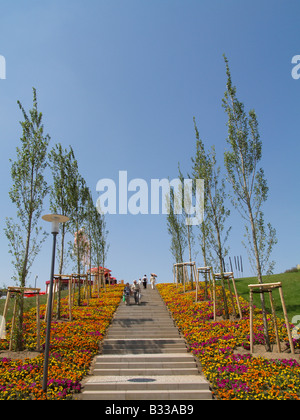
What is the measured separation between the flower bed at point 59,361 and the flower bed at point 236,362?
4.41 m

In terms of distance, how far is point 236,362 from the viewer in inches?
381

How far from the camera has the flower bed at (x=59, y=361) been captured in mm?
7996

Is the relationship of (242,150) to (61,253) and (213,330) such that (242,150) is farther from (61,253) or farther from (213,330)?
(61,253)

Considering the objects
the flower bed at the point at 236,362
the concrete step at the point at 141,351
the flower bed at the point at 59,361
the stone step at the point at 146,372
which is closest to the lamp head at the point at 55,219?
the flower bed at the point at 59,361

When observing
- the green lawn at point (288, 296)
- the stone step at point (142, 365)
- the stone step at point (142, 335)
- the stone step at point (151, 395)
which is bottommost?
the stone step at point (151, 395)

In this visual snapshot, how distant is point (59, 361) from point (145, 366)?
129 inches

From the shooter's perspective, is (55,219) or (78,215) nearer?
(55,219)

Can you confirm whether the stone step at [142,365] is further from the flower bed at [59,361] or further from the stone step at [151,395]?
the stone step at [151,395]

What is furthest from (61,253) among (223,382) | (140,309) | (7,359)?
(223,382)

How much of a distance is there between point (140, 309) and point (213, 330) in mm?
7133

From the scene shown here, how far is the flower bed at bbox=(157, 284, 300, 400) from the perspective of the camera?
25.4ft

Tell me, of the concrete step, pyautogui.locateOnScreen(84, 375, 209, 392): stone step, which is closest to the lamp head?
pyautogui.locateOnScreen(84, 375, 209, 392): stone step

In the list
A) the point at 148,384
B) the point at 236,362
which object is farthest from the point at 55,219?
the point at 236,362

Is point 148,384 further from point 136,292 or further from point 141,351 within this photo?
point 136,292
